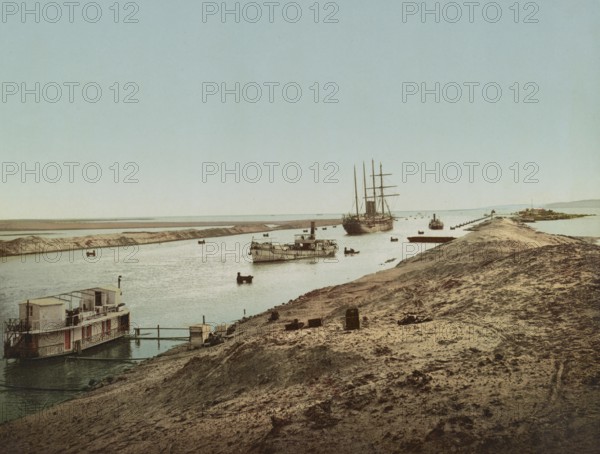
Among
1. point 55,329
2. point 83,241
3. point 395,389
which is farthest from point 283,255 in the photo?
point 395,389

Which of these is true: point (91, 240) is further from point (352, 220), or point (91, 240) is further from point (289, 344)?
point (289, 344)

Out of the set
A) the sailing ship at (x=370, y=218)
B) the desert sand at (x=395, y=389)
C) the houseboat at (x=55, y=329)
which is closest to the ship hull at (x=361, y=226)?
the sailing ship at (x=370, y=218)

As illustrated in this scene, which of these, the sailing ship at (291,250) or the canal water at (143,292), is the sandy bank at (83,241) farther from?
the sailing ship at (291,250)

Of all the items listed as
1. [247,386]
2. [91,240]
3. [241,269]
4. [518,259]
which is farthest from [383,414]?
[91,240]

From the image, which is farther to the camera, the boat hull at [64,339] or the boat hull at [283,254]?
the boat hull at [283,254]

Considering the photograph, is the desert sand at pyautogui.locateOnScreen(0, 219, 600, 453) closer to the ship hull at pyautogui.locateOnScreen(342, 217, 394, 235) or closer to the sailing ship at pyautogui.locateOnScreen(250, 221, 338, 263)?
the sailing ship at pyautogui.locateOnScreen(250, 221, 338, 263)
